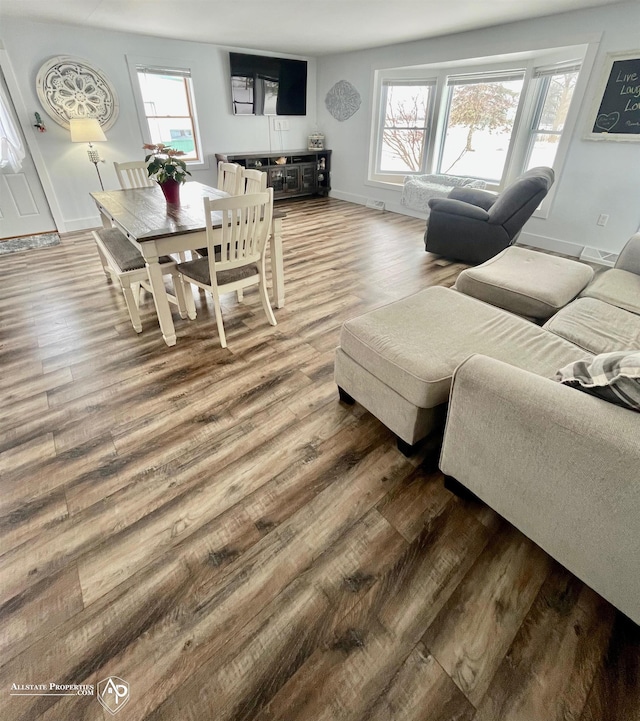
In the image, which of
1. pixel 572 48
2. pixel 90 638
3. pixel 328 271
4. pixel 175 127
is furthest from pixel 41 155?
pixel 572 48

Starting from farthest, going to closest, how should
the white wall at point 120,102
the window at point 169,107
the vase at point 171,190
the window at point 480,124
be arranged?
the window at point 169,107, the window at point 480,124, the white wall at point 120,102, the vase at point 171,190

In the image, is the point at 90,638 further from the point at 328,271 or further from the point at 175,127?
the point at 175,127

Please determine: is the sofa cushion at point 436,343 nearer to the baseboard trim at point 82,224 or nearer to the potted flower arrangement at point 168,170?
the potted flower arrangement at point 168,170

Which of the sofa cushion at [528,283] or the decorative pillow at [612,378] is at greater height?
the decorative pillow at [612,378]

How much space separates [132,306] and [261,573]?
1.97 metres

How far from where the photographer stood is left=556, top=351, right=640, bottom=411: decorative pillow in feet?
2.80

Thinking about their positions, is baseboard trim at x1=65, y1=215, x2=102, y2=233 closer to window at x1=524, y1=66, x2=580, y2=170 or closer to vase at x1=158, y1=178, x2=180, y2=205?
vase at x1=158, y1=178, x2=180, y2=205

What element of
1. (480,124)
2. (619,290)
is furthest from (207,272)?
(480,124)

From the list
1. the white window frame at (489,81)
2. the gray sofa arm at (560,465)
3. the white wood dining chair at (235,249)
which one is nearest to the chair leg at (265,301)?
the white wood dining chair at (235,249)

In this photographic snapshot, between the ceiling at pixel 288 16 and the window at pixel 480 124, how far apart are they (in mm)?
747

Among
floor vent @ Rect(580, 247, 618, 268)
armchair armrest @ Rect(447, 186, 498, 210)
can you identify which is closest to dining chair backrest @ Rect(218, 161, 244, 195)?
armchair armrest @ Rect(447, 186, 498, 210)

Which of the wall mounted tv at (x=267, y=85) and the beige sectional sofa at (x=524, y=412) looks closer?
the beige sectional sofa at (x=524, y=412)

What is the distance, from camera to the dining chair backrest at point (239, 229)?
199cm

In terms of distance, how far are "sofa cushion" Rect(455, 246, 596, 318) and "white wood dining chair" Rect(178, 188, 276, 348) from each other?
133 cm
